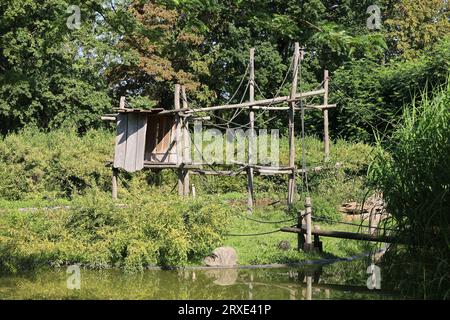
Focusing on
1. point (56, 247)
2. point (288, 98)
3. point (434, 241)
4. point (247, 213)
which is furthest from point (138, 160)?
point (434, 241)

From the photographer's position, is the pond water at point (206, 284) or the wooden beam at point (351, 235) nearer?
the wooden beam at point (351, 235)

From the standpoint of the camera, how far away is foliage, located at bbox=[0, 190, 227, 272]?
327 inches

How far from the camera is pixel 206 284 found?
24.4 feet

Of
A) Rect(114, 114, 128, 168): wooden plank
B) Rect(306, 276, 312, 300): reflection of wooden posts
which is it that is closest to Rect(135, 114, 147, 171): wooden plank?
Rect(114, 114, 128, 168): wooden plank

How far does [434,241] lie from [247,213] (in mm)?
8308

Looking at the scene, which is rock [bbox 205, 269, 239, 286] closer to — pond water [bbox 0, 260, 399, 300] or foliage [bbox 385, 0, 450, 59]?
pond water [bbox 0, 260, 399, 300]

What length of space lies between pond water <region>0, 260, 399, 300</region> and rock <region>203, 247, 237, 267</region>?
0.25 m

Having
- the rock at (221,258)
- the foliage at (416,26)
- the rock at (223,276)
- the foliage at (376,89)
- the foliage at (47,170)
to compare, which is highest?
the foliage at (416,26)

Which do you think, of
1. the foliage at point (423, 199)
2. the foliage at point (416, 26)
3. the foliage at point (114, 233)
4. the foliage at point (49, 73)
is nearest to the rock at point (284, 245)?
the foliage at point (114, 233)

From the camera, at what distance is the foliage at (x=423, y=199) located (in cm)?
543

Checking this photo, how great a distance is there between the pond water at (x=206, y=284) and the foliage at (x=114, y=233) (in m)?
0.28

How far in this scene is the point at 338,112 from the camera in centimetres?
2411

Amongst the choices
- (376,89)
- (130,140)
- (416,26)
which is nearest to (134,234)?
(130,140)

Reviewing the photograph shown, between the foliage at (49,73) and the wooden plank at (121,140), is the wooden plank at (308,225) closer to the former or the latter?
the wooden plank at (121,140)
